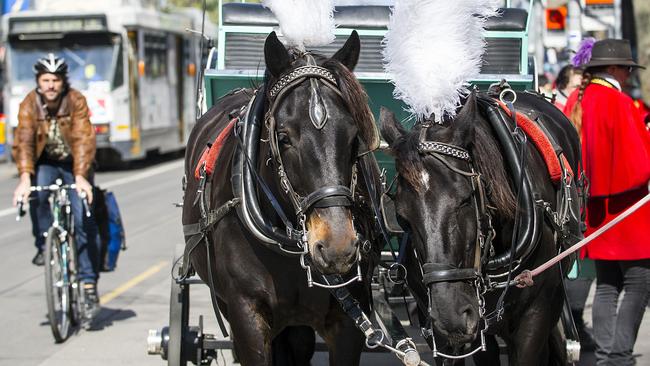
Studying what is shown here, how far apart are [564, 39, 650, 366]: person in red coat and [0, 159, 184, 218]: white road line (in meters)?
12.9

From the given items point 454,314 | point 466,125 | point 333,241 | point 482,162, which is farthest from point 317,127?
point 454,314

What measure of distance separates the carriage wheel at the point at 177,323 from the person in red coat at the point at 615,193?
2.36 meters

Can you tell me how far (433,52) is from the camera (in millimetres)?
5121

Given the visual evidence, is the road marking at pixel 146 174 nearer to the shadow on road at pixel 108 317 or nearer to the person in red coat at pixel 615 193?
the shadow on road at pixel 108 317

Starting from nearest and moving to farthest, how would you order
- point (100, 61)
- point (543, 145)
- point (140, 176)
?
point (543, 145)
point (100, 61)
point (140, 176)

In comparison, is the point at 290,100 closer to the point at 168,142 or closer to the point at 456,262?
the point at 456,262

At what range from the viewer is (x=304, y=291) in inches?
213

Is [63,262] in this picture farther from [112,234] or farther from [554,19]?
[554,19]

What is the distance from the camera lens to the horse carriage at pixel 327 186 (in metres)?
4.89

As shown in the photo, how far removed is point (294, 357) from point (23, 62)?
2019 centimetres

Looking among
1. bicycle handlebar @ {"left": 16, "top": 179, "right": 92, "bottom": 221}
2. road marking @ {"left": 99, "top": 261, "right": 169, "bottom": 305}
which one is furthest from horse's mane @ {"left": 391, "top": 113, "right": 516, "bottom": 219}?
road marking @ {"left": 99, "top": 261, "right": 169, "bottom": 305}

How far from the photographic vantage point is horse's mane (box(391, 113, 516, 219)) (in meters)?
4.64

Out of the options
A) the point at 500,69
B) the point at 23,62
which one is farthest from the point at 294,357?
the point at 23,62

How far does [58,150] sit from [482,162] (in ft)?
17.1
